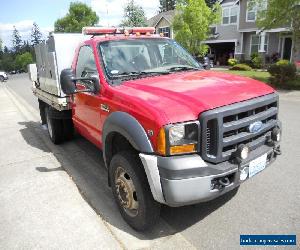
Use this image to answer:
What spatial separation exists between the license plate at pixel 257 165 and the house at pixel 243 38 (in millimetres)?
24660

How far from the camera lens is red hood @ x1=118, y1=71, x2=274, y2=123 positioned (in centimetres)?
298

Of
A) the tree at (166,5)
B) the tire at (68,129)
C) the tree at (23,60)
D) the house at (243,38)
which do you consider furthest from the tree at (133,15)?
the tree at (23,60)

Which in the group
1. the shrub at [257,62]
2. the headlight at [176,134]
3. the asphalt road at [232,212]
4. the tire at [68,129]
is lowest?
the shrub at [257,62]

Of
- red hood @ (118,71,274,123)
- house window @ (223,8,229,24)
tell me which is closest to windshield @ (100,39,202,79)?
red hood @ (118,71,274,123)

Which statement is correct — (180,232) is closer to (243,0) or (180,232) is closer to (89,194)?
(89,194)

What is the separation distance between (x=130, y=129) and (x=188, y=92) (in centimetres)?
70

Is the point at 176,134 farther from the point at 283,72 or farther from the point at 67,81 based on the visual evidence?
the point at 283,72

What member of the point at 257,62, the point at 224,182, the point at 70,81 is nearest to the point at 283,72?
the point at 70,81

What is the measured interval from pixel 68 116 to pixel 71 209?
272 cm

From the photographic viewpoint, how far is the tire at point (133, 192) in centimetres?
323

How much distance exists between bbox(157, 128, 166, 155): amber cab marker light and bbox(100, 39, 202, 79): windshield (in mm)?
1386

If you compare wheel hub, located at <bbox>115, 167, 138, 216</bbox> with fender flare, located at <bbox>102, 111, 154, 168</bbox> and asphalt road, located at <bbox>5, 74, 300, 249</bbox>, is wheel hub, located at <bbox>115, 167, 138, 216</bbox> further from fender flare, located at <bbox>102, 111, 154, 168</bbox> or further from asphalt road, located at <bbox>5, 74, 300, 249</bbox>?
fender flare, located at <bbox>102, 111, 154, 168</bbox>

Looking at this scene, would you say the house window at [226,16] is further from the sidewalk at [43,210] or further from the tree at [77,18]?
the sidewalk at [43,210]

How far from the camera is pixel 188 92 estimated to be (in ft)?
10.7
